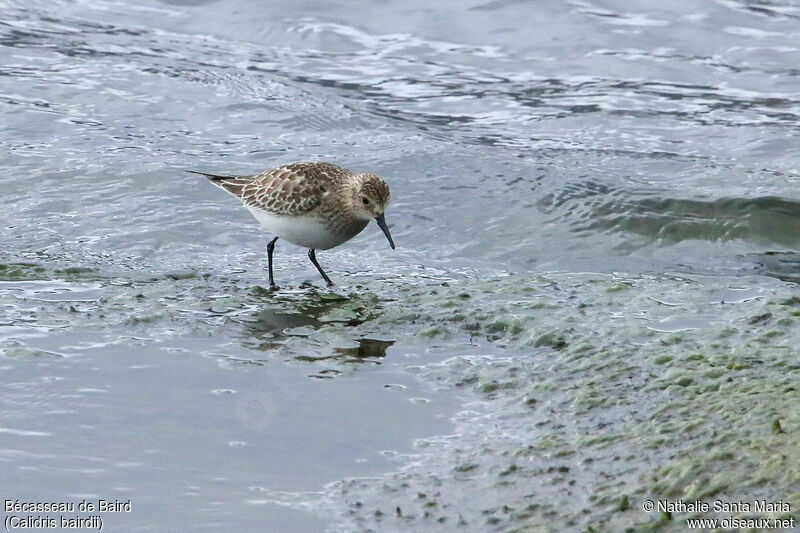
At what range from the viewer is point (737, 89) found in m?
12.3

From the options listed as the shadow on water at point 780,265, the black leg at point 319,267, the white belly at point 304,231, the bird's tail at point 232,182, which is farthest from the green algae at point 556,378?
the bird's tail at point 232,182

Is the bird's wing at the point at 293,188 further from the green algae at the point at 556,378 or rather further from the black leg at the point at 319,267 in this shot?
the green algae at the point at 556,378

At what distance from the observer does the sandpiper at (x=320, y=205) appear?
301 inches

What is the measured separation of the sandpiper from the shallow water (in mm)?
359

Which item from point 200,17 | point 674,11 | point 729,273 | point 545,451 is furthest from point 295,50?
point 545,451

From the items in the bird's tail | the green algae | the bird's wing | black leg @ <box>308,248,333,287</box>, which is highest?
the bird's wing

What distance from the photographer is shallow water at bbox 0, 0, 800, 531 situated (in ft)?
15.2

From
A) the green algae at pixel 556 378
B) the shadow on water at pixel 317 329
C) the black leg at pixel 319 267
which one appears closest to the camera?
the green algae at pixel 556 378

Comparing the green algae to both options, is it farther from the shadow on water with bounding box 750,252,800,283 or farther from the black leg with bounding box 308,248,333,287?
the shadow on water with bounding box 750,252,800,283

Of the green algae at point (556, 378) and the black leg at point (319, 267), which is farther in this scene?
the black leg at point (319, 267)

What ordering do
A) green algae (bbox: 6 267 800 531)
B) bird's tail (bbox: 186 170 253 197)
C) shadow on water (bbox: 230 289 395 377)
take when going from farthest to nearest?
bird's tail (bbox: 186 170 253 197) < shadow on water (bbox: 230 289 395 377) < green algae (bbox: 6 267 800 531)

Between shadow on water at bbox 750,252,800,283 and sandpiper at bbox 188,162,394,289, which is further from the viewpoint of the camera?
shadow on water at bbox 750,252,800,283

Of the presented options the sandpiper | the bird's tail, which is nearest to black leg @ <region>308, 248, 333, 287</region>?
the sandpiper

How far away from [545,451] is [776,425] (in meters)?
0.91
